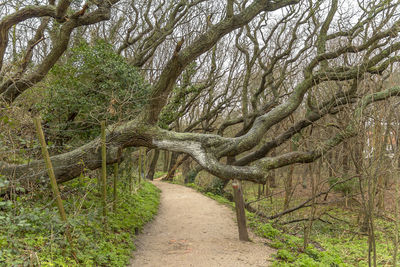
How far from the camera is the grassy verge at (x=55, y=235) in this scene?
3.22 meters

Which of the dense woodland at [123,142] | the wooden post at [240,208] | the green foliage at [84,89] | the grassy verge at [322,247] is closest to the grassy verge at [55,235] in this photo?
the dense woodland at [123,142]

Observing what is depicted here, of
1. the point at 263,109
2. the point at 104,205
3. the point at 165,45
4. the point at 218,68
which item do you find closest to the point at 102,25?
the point at 165,45

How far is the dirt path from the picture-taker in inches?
197

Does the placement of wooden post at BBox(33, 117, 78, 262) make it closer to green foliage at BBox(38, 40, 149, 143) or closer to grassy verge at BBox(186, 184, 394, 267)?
green foliage at BBox(38, 40, 149, 143)

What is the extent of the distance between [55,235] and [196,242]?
3159 mm

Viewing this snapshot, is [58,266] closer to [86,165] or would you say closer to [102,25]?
[86,165]

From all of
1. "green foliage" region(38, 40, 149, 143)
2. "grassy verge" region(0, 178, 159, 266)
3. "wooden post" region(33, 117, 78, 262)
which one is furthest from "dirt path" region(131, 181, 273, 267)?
"green foliage" region(38, 40, 149, 143)

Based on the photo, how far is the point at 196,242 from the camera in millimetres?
6078

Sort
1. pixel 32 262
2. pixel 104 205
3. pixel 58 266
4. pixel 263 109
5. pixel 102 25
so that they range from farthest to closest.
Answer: pixel 102 25 < pixel 263 109 < pixel 104 205 < pixel 58 266 < pixel 32 262

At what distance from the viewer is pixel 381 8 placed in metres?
8.33

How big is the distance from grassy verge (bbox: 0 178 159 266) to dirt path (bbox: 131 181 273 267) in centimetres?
46

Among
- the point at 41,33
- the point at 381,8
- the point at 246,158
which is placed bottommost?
the point at 246,158

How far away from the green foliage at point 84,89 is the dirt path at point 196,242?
3.19 metres

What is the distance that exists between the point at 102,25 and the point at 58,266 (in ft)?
37.5
